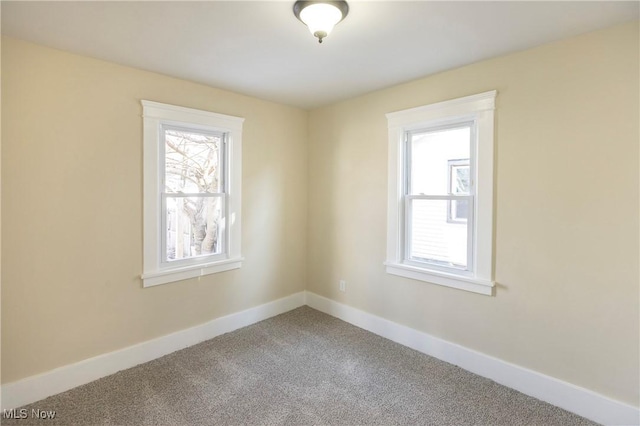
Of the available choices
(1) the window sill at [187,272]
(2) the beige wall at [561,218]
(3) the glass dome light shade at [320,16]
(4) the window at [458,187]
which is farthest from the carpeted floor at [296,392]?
(3) the glass dome light shade at [320,16]

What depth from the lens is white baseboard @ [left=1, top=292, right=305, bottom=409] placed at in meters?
2.22

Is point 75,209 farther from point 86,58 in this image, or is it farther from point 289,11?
point 289,11

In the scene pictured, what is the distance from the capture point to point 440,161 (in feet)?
9.64

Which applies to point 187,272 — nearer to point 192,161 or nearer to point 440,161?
point 192,161

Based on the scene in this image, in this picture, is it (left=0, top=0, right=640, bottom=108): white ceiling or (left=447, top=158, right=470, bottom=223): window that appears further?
(left=447, top=158, right=470, bottom=223): window

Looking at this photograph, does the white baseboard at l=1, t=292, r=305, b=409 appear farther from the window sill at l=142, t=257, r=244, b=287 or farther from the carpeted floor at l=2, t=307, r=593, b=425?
the window sill at l=142, t=257, r=244, b=287

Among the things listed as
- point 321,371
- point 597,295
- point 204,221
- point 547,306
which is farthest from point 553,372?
point 204,221

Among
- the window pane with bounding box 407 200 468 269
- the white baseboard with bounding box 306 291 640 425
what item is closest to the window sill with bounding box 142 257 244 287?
the white baseboard with bounding box 306 291 640 425

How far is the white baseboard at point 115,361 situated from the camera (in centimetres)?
222

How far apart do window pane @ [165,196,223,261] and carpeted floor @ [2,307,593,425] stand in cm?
93

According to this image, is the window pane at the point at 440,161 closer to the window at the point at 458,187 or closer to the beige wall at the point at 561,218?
the window at the point at 458,187

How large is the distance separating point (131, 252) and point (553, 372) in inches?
134

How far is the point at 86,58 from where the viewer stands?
2.44m

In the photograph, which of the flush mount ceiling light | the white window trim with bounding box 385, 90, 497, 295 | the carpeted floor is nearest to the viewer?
the flush mount ceiling light
